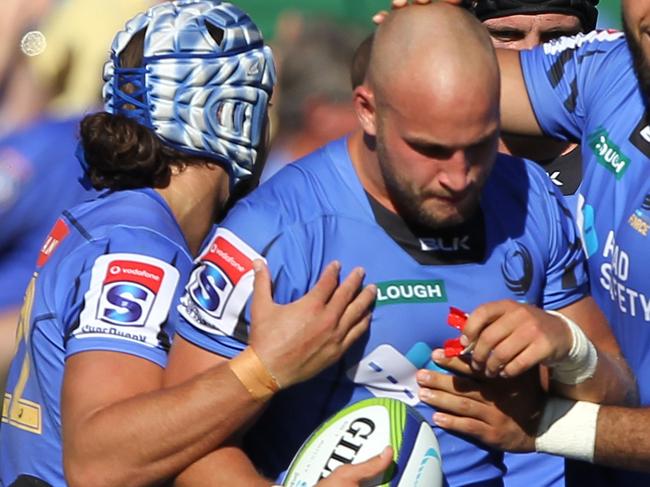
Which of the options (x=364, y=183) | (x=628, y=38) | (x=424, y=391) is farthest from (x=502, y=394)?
(x=628, y=38)

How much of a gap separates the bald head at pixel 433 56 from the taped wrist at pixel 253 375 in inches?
31.2

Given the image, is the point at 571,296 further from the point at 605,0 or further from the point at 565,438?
the point at 605,0

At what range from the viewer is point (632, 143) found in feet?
14.9

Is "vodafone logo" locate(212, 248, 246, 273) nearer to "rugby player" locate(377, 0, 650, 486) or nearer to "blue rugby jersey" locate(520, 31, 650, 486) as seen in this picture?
"rugby player" locate(377, 0, 650, 486)

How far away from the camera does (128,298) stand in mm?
4055

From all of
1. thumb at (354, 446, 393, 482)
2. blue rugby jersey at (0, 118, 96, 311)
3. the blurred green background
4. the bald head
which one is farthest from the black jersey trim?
the blurred green background

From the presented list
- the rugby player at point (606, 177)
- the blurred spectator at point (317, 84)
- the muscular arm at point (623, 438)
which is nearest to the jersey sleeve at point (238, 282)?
the rugby player at point (606, 177)

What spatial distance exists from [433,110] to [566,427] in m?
1.07

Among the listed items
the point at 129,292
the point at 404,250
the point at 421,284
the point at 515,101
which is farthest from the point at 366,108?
the point at 515,101

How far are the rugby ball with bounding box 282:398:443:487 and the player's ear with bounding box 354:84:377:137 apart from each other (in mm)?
759

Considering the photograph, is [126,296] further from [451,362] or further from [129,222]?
[451,362]

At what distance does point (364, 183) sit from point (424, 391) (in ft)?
2.01

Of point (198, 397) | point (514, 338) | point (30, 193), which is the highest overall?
point (514, 338)

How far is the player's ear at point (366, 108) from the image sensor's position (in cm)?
388
